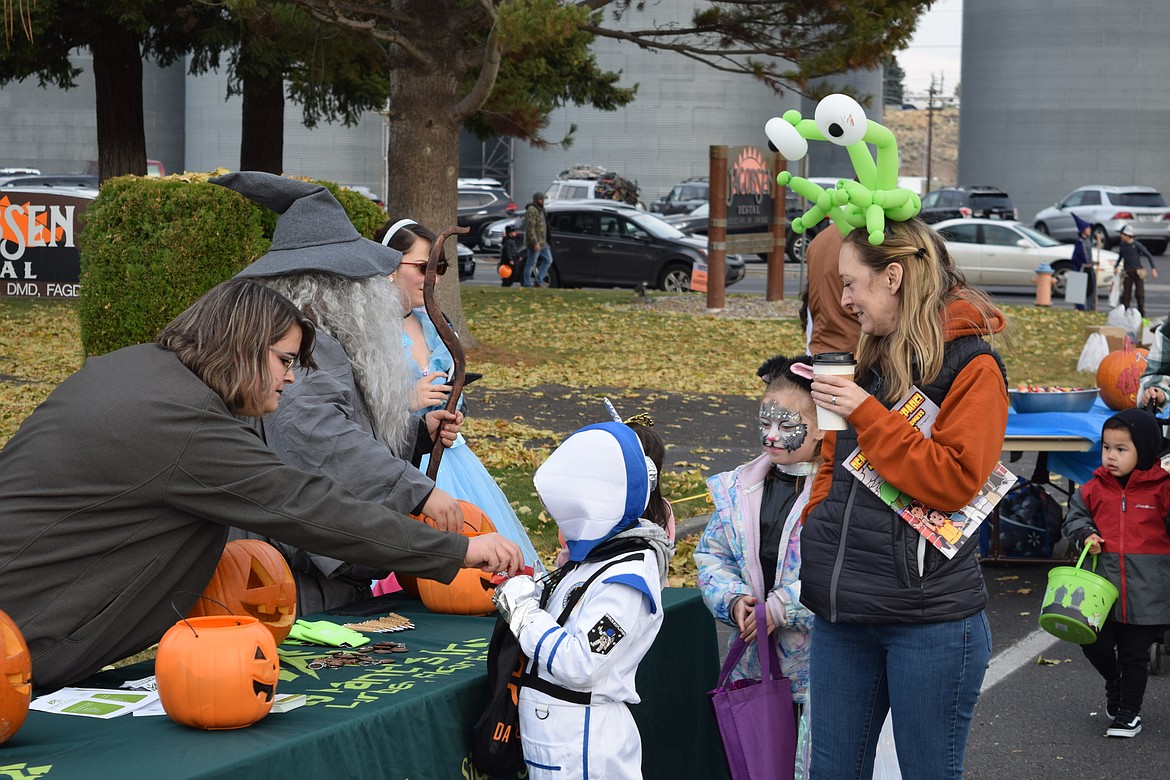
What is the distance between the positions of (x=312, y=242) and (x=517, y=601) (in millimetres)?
1598

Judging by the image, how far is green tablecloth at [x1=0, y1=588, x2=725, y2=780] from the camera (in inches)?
103

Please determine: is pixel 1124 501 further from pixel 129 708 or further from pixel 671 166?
pixel 671 166

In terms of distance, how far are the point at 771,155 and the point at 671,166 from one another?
80.3 feet

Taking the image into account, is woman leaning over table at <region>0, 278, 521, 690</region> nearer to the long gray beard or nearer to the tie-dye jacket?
the long gray beard

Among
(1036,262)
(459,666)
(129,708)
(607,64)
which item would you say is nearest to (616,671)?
(459,666)

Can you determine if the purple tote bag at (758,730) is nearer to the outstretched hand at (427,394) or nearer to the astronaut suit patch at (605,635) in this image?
the astronaut suit patch at (605,635)

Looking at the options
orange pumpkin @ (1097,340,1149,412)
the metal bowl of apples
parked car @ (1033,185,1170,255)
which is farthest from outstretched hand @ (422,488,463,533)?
parked car @ (1033,185,1170,255)

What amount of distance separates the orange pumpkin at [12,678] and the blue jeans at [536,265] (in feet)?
71.3

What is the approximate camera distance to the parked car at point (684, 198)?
3919 cm

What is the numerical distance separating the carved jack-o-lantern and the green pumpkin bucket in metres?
3.43

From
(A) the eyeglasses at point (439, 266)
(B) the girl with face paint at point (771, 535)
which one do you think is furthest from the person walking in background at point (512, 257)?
(B) the girl with face paint at point (771, 535)

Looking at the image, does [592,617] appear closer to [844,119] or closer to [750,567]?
[750,567]

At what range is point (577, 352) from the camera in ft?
51.2

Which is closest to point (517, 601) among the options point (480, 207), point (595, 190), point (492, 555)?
point (492, 555)
